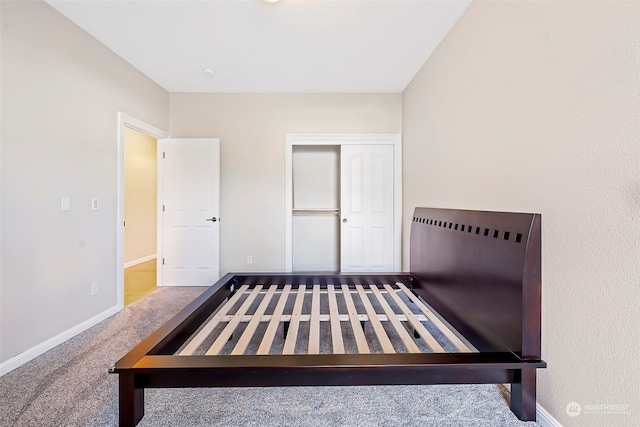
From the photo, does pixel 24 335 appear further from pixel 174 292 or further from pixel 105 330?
pixel 174 292

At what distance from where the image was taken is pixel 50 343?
6.32ft

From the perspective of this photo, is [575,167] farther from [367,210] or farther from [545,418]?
[367,210]

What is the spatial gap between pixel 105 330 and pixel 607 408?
312 centimetres

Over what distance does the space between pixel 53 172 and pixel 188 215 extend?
1.50 meters

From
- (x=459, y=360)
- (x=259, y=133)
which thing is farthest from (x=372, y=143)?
(x=459, y=360)

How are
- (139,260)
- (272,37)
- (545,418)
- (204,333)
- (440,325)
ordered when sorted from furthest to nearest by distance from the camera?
(139,260)
(272,37)
(440,325)
(204,333)
(545,418)

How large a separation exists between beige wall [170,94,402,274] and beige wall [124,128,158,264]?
1.67 meters

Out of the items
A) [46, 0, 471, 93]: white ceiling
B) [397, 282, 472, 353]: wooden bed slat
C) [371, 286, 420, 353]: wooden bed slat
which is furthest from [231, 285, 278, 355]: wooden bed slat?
[46, 0, 471, 93]: white ceiling

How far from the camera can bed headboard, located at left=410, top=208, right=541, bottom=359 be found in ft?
3.57

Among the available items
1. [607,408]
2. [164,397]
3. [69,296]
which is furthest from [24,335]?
[607,408]

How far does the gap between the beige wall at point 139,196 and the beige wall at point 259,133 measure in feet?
5.47

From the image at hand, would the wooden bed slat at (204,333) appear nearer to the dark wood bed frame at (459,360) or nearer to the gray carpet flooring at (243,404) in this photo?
the dark wood bed frame at (459,360)

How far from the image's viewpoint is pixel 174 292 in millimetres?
3146

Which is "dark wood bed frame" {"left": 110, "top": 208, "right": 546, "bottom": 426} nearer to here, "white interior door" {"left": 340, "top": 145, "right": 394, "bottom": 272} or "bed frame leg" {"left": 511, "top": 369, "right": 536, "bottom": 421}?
"bed frame leg" {"left": 511, "top": 369, "right": 536, "bottom": 421}
